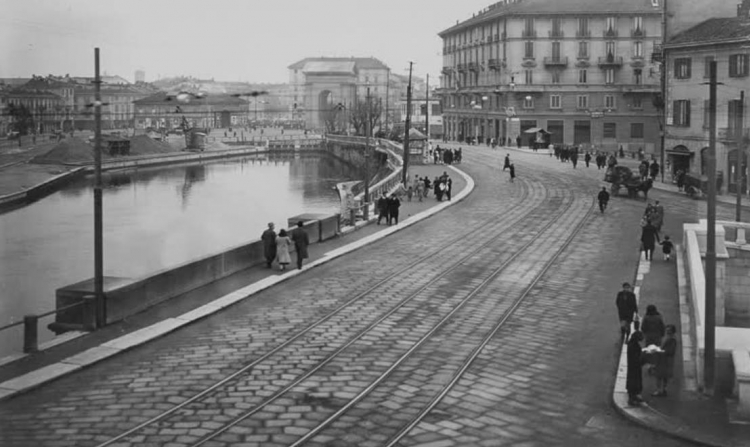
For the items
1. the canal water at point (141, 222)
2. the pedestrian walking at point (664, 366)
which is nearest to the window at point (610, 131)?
the canal water at point (141, 222)

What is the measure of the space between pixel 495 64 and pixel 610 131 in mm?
13612

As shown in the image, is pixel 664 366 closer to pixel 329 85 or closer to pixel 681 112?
pixel 681 112

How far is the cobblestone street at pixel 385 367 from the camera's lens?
45.1 ft

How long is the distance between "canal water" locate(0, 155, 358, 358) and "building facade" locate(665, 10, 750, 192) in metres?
20.2

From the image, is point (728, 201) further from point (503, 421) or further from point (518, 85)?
point (518, 85)

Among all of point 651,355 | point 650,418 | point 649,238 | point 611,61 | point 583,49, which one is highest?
point 583,49

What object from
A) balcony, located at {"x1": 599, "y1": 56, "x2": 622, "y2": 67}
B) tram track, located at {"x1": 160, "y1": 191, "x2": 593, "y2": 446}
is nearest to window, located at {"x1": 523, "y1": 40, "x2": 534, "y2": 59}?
balcony, located at {"x1": 599, "y1": 56, "x2": 622, "y2": 67}

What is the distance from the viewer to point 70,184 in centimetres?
8631

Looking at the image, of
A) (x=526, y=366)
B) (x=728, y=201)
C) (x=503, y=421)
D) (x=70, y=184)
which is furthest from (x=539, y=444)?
(x=70, y=184)

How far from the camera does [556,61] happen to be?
94625mm

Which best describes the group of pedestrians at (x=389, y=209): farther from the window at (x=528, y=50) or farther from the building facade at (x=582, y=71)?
the window at (x=528, y=50)

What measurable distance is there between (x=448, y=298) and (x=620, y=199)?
85.2ft

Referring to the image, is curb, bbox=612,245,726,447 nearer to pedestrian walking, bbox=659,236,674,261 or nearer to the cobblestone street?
the cobblestone street

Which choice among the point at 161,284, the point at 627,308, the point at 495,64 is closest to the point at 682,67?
the point at 627,308
